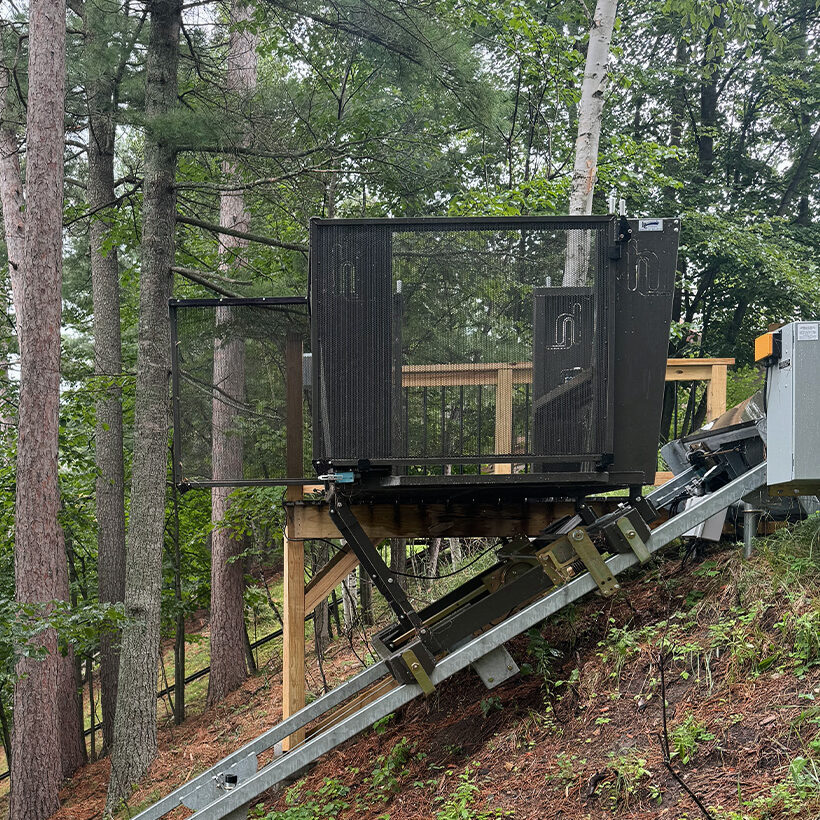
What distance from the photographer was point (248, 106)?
852cm

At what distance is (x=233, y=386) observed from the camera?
230 inches

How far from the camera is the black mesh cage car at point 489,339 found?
4758mm

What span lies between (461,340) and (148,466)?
5030mm

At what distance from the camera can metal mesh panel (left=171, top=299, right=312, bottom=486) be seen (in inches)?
218

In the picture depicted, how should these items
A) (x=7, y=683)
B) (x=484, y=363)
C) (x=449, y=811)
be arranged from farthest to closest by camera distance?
(x=7, y=683)
(x=484, y=363)
(x=449, y=811)

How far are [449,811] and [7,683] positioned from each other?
29.6 feet

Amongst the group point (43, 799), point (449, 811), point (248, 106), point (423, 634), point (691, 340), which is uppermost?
point (248, 106)

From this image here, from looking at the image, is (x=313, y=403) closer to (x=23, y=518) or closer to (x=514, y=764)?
(x=514, y=764)

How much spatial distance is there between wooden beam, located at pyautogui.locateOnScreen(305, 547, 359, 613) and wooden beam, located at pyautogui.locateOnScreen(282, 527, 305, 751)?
8 cm

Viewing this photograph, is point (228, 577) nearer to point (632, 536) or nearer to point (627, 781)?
point (632, 536)

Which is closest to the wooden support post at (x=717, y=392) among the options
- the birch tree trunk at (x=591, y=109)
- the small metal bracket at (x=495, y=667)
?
A: the birch tree trunk at (x=591, y=109)

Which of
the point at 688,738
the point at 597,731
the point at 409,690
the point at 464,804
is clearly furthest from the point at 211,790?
the point at 688,738

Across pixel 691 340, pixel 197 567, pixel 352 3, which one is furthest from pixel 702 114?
pixel 197 567

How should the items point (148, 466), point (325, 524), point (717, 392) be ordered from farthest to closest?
point (148, 466) → point (717, 392) → point (325, 524)
